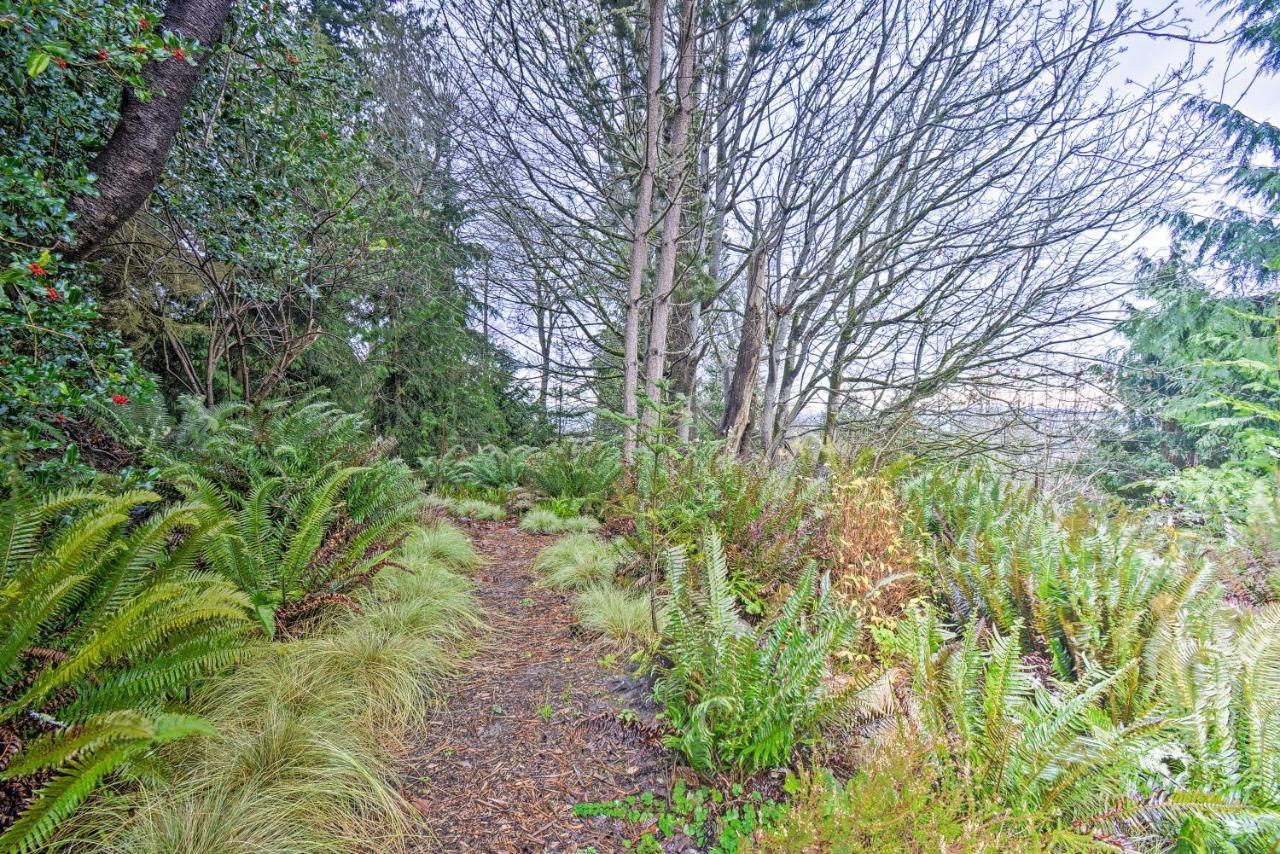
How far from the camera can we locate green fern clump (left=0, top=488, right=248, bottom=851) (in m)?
0.95

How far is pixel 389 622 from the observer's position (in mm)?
2309

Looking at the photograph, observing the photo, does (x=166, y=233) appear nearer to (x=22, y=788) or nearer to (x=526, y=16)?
(x=526, y=16)

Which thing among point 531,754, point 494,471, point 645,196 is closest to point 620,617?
point 531,754

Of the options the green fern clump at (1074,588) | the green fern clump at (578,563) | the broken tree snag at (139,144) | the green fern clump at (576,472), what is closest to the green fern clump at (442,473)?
the green fern clump at (576,472)

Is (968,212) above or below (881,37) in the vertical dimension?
below

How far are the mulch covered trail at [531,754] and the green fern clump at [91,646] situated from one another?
81 cm

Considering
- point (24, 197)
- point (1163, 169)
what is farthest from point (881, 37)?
point (24, 197)

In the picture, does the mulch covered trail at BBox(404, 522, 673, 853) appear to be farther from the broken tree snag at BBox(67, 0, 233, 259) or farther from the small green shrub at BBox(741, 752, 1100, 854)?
the broken tree snag at BBox(67, 0, 233, 259)

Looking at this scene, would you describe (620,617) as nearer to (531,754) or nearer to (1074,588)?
(531,754)

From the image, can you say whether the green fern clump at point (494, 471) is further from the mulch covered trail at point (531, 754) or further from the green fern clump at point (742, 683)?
the green fern clump at point (742, 683)

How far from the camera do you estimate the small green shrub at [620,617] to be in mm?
2363

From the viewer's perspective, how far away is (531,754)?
1.75 meters

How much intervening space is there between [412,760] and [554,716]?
525 millimetres

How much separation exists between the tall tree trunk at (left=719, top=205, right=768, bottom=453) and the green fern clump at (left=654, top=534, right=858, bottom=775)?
3.80 m
